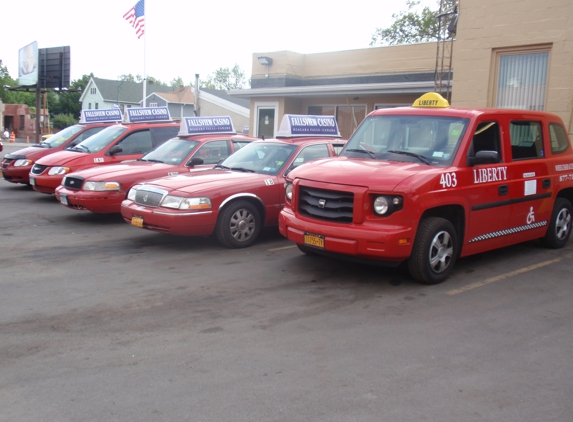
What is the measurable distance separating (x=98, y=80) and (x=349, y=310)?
67.5 meters

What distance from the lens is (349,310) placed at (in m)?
5.68

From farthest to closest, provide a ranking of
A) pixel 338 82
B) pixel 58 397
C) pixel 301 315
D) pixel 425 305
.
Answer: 1. pixel 338 82
2. pixel 425 305
3. pixel 301 315
4. pixel 58 397

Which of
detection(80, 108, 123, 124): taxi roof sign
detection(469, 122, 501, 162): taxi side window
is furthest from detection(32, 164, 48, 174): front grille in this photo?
detection(469, 122, 501, 162): taxi side window

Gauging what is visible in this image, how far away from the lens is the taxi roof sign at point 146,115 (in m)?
13.1

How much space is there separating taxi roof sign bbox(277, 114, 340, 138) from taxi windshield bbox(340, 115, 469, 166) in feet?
6.95

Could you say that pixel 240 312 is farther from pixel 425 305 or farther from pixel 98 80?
pixel 98 80

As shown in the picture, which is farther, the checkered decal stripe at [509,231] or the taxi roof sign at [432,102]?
Result: the taxi roof sign at [432,102]

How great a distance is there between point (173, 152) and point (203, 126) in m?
0.94

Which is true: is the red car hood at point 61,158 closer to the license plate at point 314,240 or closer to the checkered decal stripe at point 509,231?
the license plate at point 314,240

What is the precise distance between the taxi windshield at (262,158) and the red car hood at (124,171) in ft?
3.94

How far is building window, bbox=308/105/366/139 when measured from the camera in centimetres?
1880

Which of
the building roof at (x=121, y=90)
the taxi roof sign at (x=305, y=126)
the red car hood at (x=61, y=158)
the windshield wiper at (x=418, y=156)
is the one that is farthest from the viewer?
the building roof at (x=121, y=90)

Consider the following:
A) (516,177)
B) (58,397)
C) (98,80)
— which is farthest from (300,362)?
(98,80)

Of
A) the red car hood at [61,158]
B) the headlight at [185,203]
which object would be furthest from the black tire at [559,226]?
the red car hood at [61,158]
